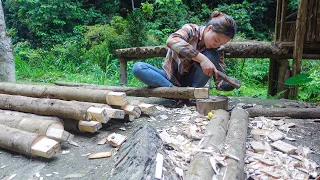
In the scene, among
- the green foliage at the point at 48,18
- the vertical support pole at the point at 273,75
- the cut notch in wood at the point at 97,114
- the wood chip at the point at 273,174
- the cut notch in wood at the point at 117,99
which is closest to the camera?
the wood chip at the point at 273,174

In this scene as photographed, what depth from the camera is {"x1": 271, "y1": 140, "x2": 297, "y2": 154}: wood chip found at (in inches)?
68.6

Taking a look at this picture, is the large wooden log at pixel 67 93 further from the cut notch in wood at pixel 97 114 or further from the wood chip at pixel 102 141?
the wood chip at pixel 102 141

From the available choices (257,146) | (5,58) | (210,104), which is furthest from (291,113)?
(5,58)

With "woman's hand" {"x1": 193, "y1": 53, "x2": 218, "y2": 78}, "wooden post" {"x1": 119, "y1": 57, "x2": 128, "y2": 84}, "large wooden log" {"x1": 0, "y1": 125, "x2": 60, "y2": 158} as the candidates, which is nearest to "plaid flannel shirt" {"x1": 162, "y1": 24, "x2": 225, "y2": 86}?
"woman's hand" {"x1": 193, "y1": 53, "x2": 218, "y2": 78}

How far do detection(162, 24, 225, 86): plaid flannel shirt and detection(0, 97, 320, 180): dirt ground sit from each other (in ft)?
2.19

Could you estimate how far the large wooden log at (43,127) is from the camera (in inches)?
71.4

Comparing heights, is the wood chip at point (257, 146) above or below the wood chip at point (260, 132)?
below

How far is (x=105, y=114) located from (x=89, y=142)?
0.24 metres

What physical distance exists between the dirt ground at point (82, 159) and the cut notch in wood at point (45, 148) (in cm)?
7

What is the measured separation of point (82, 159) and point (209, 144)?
838mm

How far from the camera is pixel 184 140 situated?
194cm

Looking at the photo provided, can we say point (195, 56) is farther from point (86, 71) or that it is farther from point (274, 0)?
point (274, 0)

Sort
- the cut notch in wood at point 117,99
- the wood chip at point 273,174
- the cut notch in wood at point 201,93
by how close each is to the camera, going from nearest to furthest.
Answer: the wood chip at point 273,174
the cut notch in wood at point 117,99
the cut notch in wood at point 201,93

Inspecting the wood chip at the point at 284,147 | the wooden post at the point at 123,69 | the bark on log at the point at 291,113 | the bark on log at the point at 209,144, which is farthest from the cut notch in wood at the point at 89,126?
the wooden post at the point at 123,69
